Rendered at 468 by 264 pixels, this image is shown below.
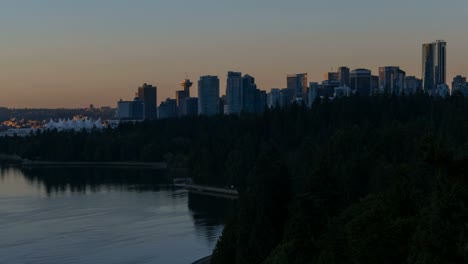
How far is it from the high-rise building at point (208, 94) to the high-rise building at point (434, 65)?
2894 cm

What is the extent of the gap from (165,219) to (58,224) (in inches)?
115

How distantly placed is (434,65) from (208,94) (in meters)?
31.1

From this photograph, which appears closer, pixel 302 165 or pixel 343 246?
pixel 343 246

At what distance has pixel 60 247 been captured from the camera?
17281 millimetres

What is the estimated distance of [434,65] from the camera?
73750 mm

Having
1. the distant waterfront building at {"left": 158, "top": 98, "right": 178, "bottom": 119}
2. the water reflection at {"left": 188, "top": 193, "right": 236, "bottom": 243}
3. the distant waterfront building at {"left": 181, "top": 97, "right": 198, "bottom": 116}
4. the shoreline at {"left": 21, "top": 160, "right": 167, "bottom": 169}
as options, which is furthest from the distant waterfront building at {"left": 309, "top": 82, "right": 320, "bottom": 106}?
the water reflection at {"left": 188, "top": 193, "right": 236, "bottom": 243}

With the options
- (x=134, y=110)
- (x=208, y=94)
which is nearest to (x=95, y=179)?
(x=208, y=94)

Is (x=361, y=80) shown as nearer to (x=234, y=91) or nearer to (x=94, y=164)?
(x=234, y=91)

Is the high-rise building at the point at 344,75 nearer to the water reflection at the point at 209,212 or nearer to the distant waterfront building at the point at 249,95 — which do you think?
the distant waterfront building at the point at 249,95

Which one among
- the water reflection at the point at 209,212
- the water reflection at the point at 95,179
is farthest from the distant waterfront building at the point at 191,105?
the water reflection at the point at 209,212

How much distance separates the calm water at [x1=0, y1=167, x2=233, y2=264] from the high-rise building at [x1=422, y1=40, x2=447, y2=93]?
4553cm

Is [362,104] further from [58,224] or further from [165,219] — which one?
[58,224]

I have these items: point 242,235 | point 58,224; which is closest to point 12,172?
point 58,224

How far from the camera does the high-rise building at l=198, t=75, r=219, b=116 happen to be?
312ft
